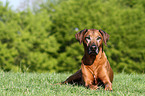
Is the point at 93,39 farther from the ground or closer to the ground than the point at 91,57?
farther from the ground

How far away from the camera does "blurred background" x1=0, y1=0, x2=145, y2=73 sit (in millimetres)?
31125

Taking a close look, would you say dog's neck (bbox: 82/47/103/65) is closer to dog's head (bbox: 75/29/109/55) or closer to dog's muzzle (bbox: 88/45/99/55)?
dog's head (bbox: 75/29/109/55)

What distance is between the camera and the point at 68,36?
33031 millimetres

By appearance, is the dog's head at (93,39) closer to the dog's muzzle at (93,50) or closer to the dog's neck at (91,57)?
the dog's muzzle at (93,50)

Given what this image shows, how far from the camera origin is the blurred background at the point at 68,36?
31125mm

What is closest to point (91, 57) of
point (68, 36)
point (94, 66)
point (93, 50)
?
point (94, 66)

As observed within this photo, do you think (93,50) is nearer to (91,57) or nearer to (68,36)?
(91,57)

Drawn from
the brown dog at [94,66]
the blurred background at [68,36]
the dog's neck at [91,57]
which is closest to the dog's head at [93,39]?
the brown dog at [94,66]

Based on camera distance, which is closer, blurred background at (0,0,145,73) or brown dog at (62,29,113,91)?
brown dog at (62,29,113,91)

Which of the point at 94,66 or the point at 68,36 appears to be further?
the point at 68,36

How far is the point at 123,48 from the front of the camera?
3148cm

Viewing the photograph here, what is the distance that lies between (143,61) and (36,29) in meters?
16.9

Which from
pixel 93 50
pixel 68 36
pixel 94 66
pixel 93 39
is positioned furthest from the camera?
pixel 68 36

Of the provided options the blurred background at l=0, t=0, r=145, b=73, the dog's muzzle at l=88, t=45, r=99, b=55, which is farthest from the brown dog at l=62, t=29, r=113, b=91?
the blurred background at l=0, t=0, r=145, b=73
